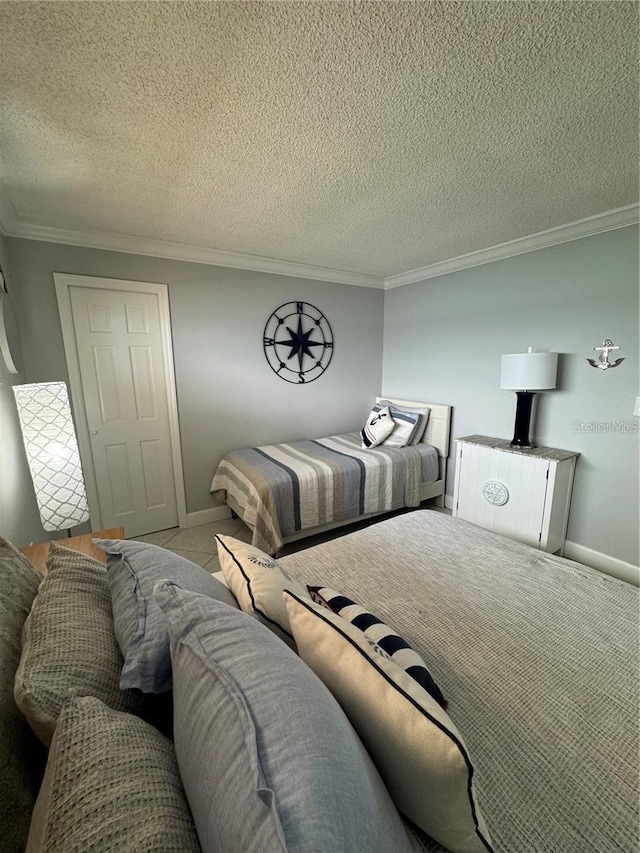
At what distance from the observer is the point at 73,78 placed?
1.17 m

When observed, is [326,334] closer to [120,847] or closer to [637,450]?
[637,450]

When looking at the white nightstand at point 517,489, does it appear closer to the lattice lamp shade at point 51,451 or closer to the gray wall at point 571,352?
the gray wall at point 571,352

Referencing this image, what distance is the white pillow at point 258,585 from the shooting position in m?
0.90

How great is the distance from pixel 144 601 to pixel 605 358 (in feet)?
9.72

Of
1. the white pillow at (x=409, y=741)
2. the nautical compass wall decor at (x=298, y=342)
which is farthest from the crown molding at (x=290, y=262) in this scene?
the white pillow at (x=409, y=741)

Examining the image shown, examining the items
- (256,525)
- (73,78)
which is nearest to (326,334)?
(256,525)

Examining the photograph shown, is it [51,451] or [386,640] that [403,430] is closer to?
[386,640]

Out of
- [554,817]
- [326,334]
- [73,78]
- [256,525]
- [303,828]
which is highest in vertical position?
[73,78]

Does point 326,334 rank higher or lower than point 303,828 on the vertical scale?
higher

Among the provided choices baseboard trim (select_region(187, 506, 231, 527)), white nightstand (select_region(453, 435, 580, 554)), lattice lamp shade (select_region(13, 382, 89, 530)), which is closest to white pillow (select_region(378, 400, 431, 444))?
white nightstand (select_region(453, 435, 580, 554))

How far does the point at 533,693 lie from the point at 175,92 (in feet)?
7.30

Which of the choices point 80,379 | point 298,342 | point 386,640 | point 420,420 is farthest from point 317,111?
point 420,420

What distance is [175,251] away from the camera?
2.81 m

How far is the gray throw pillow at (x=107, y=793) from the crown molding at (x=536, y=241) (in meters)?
3.28
